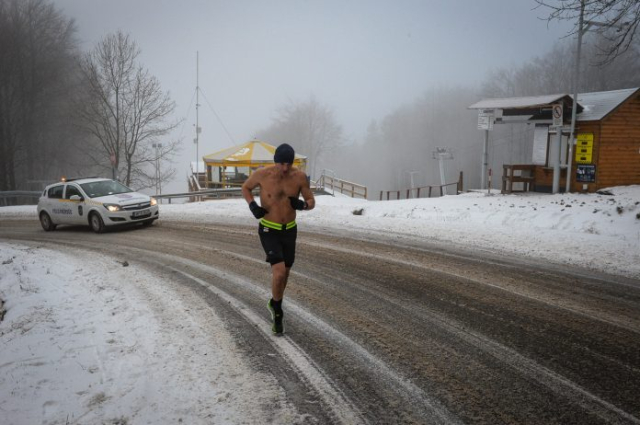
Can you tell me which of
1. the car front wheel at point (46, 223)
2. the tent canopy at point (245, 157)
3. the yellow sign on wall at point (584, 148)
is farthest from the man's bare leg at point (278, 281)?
the tent canopy at point (245, 157)

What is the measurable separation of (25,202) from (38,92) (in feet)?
33.1

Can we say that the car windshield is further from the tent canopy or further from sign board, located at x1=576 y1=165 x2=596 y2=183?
sign board, located at x1=576 y1=165 x2=596 y2=183

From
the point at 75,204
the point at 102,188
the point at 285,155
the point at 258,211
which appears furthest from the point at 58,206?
the point at 285,155

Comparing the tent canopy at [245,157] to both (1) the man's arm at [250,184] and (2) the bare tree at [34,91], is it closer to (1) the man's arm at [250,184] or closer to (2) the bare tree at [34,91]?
(2) the bare tree at [34,91]

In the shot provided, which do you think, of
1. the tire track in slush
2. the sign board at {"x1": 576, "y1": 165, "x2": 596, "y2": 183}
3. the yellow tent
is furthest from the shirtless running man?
the yellow tent

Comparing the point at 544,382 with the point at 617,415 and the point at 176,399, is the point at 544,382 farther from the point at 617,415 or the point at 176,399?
the point at 176,399

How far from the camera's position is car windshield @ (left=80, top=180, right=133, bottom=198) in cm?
1351

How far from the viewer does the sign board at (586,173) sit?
19.4 metres

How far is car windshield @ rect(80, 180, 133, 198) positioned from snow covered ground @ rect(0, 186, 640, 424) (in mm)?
2965

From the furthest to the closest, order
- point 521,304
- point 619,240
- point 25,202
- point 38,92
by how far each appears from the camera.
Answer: point 38,92, point 25,202, point 619,240, point 521,304

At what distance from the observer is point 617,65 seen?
48094mm

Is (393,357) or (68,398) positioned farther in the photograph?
(393,357)

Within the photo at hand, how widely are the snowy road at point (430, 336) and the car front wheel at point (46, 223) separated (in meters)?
7.47

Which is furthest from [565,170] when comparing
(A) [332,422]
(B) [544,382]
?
(A) [332,422]
